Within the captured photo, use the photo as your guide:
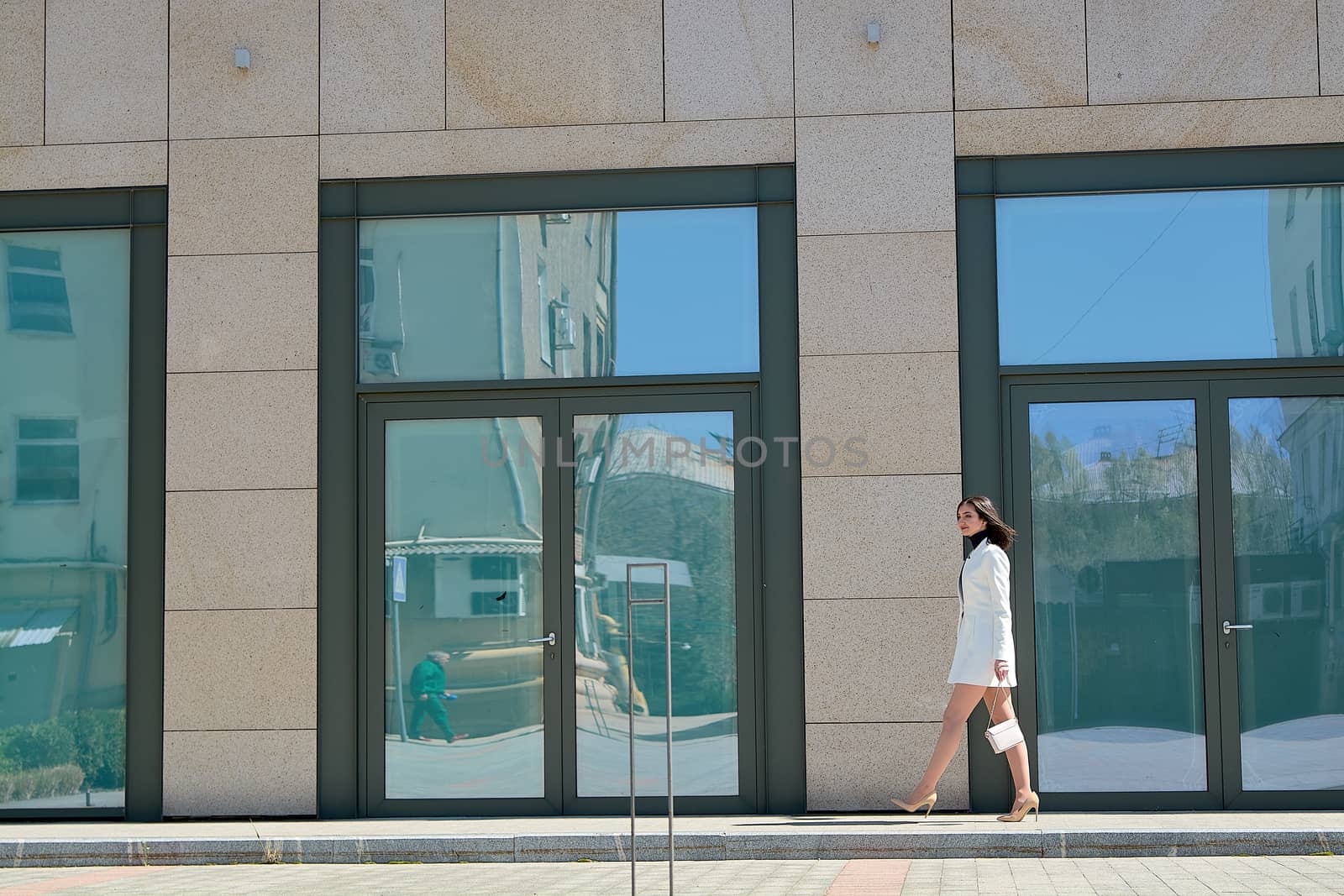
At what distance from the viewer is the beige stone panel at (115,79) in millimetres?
10180

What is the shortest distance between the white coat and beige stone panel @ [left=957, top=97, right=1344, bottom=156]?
267 cm

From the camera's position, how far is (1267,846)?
26.5ft

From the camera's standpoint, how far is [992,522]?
28.6ft

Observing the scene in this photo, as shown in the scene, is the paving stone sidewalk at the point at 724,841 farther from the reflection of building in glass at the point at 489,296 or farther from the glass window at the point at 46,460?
the reflection of building in glass at the point at 489,296

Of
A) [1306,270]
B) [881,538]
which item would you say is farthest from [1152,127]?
[881,538]

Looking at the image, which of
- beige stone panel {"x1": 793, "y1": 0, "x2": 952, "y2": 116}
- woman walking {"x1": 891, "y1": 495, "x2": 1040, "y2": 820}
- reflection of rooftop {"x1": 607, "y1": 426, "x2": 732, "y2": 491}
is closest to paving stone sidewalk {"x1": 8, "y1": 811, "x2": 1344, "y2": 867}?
woman walking {"x1": 891, "y1": 495, "x2": 1040, "y2": 820}

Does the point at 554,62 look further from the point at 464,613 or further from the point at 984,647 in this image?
the point at 984,647

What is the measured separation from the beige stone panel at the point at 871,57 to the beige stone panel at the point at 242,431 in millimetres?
3713

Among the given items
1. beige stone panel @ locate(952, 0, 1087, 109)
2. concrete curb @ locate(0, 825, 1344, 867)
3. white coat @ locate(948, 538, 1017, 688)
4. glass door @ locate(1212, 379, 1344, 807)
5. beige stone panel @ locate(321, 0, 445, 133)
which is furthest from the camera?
beige stone panel @ locate(321, 0, 445, 133)

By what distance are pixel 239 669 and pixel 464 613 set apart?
1.45 m

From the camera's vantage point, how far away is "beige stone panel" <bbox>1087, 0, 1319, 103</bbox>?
9.66 metres

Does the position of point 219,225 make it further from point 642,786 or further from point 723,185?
point 642,786

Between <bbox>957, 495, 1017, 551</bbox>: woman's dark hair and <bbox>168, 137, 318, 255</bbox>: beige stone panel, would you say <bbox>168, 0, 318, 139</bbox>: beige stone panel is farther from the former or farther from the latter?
<bbox>957, 495, 1017, 551</bbox>: woman's dark hair

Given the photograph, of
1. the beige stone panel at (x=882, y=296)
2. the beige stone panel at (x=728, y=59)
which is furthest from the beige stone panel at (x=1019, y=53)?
the beige stone panel at (x=728, y=59)
